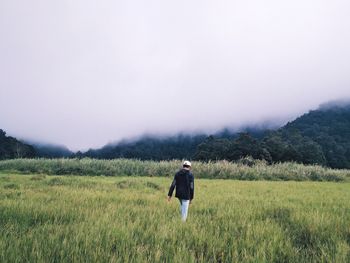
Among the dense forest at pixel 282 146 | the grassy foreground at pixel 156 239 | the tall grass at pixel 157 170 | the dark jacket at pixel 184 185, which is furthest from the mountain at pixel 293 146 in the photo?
the grassy foreground at pixel 156 239

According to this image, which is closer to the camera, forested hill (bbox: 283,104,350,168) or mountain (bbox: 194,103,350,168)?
mountain (bbox: 194,103,350,168)

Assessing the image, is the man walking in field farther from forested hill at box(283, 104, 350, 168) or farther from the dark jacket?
forested hill at box(283, 104, 350, 168)

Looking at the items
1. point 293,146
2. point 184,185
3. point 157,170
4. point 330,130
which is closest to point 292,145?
point 293,146

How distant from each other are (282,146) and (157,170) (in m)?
40.4

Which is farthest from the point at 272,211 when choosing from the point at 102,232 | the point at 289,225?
the point at 102,232

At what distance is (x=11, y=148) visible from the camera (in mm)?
79562

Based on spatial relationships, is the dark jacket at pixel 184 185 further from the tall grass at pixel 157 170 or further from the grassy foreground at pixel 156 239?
the tall grass at pixel 157 170

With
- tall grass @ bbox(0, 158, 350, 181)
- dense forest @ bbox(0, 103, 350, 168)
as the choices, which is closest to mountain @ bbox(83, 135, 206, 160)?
dense forest @ bbox(0, 103, 350, 168)

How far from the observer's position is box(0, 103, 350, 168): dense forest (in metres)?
63.1

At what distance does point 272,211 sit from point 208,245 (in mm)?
4308

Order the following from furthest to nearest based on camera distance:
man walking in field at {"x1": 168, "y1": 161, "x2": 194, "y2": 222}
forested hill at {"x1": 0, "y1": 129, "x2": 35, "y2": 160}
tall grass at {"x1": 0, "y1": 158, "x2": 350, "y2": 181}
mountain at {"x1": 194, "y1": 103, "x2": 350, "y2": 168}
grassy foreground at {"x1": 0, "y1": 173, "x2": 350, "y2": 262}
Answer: forested hill at {"x1": 0, "y1": 129, "x2": 35, "y2": 160} < mountain at {"x1": 194, "y1": 103, "x2": 350, "y2": 168} < tall grass at {"x1": 0, "y1": 158, "x2": 350, "y2": 181} < man walking in field at {"x1": 168, "y1": 161, "x2": 194, "y2": 222} < grassy foreground at {"x1": 0, "y1": 173, "x2": 350, "y2": 262}

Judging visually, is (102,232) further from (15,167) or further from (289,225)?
(15,167)

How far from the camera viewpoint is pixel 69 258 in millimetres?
3904

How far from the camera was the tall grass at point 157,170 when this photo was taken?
29.0 metres
